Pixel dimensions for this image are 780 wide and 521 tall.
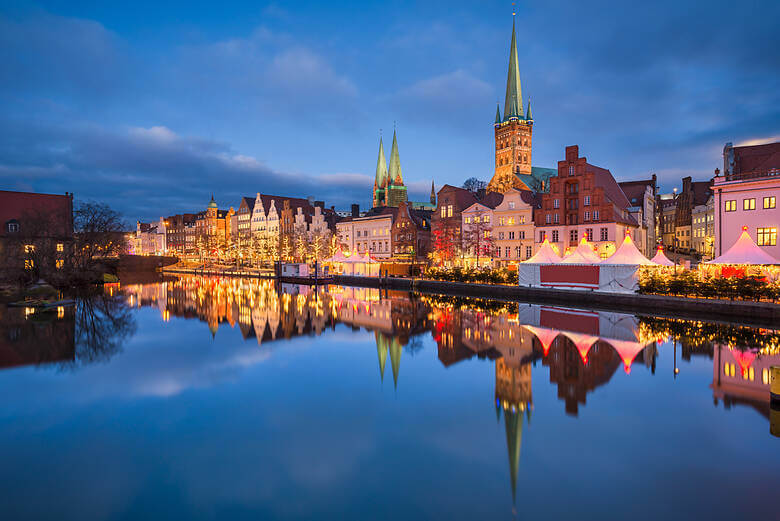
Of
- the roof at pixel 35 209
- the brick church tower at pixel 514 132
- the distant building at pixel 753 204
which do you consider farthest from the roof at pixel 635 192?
the roof at pixel 35 209

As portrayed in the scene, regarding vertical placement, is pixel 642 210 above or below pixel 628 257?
above

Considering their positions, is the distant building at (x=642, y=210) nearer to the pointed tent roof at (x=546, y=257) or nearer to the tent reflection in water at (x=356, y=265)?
the pointed tent roof at (x=546, y=257)

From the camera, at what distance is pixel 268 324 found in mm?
23375

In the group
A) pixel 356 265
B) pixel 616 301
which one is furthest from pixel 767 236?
pixel 356 265

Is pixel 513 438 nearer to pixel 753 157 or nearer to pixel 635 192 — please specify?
pixel 753 157

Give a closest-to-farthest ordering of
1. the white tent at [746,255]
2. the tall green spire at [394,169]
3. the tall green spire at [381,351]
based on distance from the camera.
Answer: the tall green spire at [381,351] < the white tent at [746,255] < the tall green spire at [394,169]

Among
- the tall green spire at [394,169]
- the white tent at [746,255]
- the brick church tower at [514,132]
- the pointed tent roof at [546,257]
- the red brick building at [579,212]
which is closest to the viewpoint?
the white tent at [746,255]

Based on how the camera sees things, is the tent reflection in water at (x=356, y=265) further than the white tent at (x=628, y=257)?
Yes

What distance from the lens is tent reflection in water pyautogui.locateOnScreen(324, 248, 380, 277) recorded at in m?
53.2

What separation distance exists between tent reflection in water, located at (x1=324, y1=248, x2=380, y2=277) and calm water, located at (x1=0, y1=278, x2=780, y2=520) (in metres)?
34.0

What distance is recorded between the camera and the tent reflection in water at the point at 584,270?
1149 inches

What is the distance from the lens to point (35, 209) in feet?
147

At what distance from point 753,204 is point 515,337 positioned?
24.2 m

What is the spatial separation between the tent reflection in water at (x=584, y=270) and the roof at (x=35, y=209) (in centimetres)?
4591
